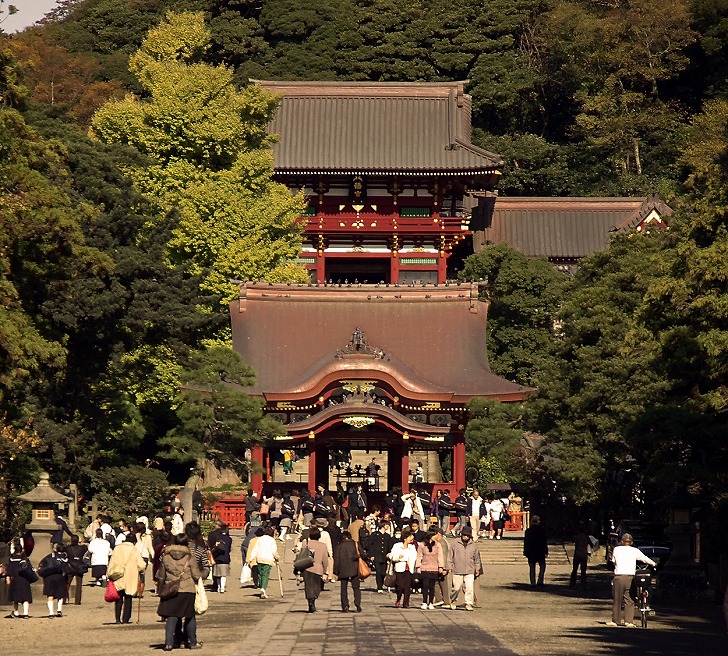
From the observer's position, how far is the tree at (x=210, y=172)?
49.5 meters

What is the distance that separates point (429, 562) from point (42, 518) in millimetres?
8019

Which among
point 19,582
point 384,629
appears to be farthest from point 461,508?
point 384,629

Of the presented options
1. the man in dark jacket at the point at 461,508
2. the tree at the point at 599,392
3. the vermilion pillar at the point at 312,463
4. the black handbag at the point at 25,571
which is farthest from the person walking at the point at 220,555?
the vermilion pillar at the point at 312,463

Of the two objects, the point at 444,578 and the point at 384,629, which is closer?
the point at 384,629

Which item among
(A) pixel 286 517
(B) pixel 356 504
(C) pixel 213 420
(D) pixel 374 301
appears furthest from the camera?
(D) pixel 374 301

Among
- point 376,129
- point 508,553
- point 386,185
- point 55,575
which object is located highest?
point 376,129

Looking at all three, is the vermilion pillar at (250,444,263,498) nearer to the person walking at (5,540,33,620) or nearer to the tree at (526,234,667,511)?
the tree at (526,234,667,511)

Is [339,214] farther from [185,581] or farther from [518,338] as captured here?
[185,581]

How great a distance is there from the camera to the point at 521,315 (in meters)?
54.1

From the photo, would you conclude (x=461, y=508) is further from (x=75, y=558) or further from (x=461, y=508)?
(x=75, y=558)

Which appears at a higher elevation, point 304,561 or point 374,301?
point 374,301

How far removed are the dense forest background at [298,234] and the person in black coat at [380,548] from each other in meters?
5.94

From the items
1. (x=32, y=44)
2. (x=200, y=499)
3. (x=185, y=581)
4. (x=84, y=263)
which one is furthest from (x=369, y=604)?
(x=32, y=44)

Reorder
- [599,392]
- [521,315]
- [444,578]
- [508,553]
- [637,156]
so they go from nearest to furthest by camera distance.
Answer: [444,578]
[508,553]
[599,392]
[521,315]
[637,156]
